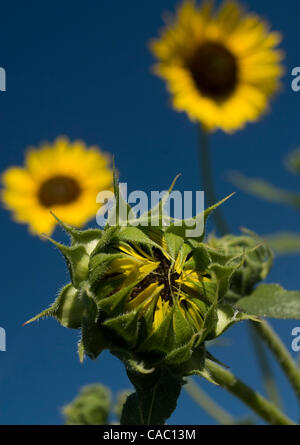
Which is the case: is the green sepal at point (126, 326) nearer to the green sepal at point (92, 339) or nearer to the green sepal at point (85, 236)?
the green sepal at point (92, 339)

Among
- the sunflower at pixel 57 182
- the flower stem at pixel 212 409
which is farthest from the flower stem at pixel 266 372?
the sunflower at pixel 57 182

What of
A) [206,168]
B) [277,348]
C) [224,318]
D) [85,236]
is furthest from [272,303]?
[206,168]

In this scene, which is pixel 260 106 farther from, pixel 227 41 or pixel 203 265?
pixel 203 265

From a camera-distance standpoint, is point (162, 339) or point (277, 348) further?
point (277, 348)

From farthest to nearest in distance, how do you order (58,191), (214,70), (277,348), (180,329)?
(214,70) → (58,191) → (277,348) → (180,329)

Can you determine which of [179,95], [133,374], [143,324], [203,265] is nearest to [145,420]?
[133,374]

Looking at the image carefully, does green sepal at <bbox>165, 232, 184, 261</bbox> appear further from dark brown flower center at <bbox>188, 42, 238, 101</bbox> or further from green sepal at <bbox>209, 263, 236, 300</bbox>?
dark brown flower center at <bbox>188, 42, 238, 101</bbox>

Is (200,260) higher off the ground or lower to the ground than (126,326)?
higher

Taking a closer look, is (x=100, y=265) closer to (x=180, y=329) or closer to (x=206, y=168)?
(x=180, y=329)
